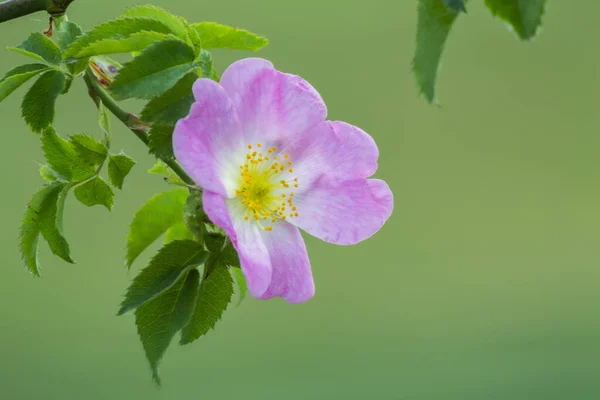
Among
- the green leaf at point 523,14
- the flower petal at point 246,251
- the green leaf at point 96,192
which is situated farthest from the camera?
the green leaf at point 96,192

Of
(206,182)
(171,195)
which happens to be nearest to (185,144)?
(206,182)

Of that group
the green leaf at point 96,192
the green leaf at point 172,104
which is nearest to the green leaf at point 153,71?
the green leaf at point 172,104

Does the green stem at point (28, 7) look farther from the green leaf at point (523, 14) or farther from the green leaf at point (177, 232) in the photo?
the green leaf at point (523, 14)

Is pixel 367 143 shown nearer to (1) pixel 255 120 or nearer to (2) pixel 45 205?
(1) pixel 255 120

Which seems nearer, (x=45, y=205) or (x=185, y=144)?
(x=185, y=144)

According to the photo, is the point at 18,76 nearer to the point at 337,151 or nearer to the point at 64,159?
the point at 64,159

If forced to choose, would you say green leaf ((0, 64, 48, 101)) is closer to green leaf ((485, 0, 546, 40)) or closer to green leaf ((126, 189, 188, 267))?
→ green leaf ((126, 189, 188, 267))

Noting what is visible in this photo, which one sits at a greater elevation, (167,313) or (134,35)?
(134,35)

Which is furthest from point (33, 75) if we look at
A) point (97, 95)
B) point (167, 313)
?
point (167, 313)
